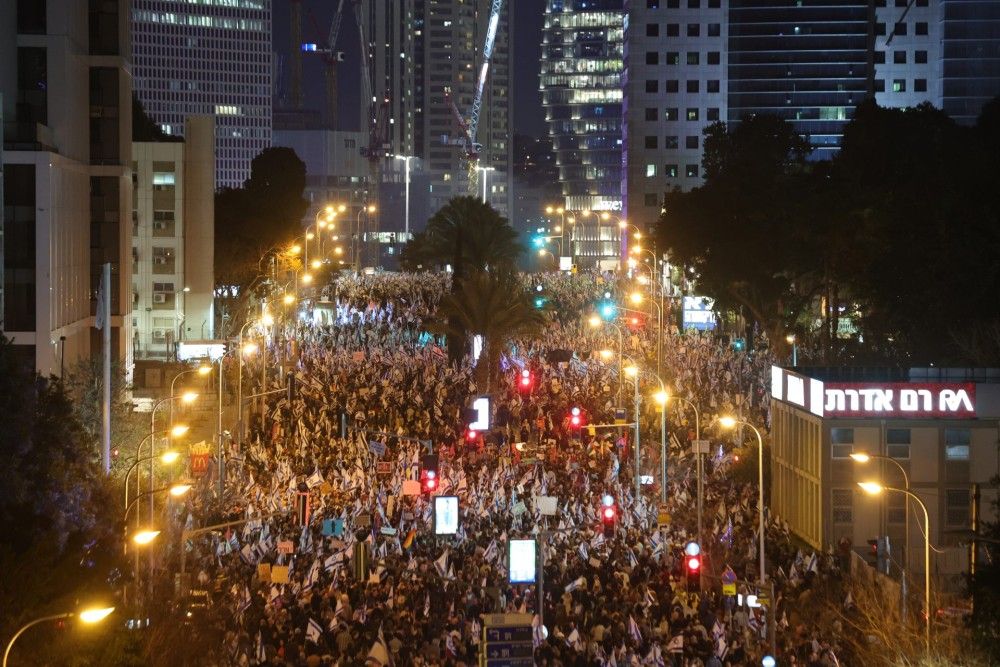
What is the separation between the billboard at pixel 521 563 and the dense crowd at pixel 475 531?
0.32m

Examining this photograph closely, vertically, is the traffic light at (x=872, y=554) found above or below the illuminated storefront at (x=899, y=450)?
below

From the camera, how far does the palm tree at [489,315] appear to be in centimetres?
4256

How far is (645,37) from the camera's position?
392 feet

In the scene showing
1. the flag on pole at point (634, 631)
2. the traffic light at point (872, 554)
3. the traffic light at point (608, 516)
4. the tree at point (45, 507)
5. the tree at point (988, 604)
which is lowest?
the traffic light at point (872, 554)

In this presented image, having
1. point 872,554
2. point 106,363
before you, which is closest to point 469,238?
point 872,554

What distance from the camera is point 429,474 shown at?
28.6m

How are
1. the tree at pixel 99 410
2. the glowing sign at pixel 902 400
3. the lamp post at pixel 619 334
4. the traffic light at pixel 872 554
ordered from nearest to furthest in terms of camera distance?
1. the traffic light at pixel 872 554
2. the glowing sign at pixel 902 400
3. the tree at pixel 99 410
4. the lamp post at pixel 619 334

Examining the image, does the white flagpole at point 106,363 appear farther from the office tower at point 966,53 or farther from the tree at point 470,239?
the office tower at point 966,53

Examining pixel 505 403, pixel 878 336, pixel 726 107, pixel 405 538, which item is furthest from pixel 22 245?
pixel 726 107

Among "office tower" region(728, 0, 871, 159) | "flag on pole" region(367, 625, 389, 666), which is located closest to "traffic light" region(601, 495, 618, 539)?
"flag on pole" region(367, 625, 389, 666)

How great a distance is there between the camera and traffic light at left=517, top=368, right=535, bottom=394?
42.8m

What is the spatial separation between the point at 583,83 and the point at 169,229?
106772mm

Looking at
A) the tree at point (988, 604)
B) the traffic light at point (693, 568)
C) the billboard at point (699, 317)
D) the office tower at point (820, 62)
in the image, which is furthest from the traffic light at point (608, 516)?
the office tower at point (820, 62)

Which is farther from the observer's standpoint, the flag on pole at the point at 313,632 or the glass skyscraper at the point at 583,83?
the glass skyscraper at the point at 583,83
